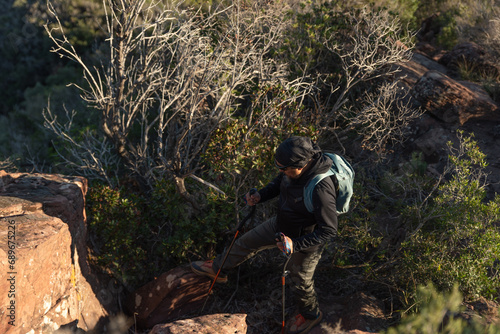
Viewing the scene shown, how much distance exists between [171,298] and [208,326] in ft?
4.10

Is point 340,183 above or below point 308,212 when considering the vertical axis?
above

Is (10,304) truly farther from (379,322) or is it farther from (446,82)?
(446,82)

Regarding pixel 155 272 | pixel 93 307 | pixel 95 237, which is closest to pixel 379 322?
pixel 155 272

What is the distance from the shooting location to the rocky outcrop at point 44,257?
298 cm

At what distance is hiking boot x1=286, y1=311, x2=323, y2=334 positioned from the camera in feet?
12.2

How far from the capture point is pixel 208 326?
3061 mm

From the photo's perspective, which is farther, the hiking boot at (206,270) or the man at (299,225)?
the hiking boot at (206,270)

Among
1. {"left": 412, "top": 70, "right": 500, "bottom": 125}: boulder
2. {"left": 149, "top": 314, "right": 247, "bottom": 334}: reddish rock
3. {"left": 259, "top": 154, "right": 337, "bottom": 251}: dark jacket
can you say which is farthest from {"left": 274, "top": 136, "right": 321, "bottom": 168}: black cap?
{"left": 412, "top": 70, "right": 500, "bottom": 125}: boulder

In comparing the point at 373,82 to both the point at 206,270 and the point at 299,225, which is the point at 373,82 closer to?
the point at 299,225

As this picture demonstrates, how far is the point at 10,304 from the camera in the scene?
2.93 m

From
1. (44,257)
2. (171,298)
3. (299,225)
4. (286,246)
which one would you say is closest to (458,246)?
(299,225)

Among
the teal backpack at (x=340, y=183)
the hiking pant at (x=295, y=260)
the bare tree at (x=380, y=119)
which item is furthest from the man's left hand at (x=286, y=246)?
the bare tree at (x=380, y=119)

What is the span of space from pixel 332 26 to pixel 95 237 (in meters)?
5.21

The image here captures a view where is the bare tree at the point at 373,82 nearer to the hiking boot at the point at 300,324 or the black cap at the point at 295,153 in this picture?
the black cap at the point at 295,153
